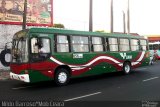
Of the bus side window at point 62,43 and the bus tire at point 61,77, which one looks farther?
the bus side window at point 62,43

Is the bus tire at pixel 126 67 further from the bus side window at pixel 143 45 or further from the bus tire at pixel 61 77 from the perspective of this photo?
the bus tire at pixel 61 77

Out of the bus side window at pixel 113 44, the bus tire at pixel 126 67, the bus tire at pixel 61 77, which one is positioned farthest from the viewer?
the bus tire at pixel 126 67

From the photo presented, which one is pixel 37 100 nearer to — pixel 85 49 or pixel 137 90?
pixel 137 90

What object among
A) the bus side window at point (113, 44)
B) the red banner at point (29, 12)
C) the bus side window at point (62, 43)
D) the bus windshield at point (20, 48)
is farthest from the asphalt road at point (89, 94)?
the red banner at point (29, 12)

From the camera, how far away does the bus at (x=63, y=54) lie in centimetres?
1342

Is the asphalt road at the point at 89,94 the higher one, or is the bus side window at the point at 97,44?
the bus side window at the point at 97,44

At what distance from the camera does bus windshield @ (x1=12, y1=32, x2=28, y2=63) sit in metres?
13.4

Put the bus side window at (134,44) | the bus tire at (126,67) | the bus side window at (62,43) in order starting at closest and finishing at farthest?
the bus side window at (62,43) < the bus tire at (126,67) < the bus side window at (134,44)

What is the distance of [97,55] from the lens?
1695 cm

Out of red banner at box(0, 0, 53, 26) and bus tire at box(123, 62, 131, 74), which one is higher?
red banner at box(0, 0, 53, 26)

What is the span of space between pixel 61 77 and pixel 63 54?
1.19 m

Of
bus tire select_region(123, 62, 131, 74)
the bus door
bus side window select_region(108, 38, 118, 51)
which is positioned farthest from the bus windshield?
bus tire select_region(123, 62, 131, 74)

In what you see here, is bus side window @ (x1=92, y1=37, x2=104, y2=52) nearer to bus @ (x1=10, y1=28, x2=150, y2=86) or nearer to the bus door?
bus @ (x1=10, y1=28, x2=150, y2=86)

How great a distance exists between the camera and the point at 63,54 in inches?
583
